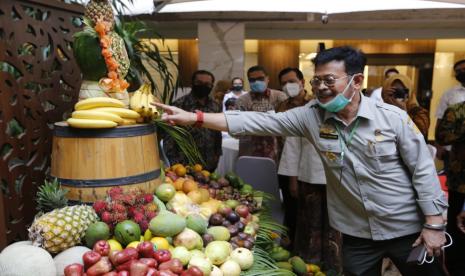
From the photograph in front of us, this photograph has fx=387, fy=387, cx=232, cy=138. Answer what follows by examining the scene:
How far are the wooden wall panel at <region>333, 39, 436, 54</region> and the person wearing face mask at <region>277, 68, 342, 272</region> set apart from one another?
4651mm

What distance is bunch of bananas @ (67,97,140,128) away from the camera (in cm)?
181

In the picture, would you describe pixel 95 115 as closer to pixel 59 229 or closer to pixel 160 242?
pixel 59 229

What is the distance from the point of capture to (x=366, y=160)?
1.88 m

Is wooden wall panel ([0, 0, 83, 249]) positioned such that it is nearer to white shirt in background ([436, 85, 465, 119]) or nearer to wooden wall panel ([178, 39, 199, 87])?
white shirt in background ([436, 85, 465, 119])

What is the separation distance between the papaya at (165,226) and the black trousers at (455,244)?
7.27ft

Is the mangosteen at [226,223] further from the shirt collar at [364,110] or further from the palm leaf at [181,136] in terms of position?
the shirt collar at [364,110]

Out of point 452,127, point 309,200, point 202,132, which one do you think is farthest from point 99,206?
point 452,127

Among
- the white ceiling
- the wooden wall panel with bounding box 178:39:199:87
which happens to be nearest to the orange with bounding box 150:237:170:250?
the white ceiling

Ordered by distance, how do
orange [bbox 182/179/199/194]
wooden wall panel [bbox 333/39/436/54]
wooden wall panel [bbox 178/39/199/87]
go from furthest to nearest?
wooden wall panel [bbox 333/39/436/54]
wooden wall panel [bbox 178/39/199/87]
orange [bbox 182/179/199/194]

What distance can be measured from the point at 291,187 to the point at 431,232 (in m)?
1.61

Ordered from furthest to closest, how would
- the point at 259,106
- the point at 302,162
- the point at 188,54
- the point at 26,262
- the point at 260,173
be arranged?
the point at 188,54 → the point at 259,106 → the point at 260,173 → the point at 302,162 → the point at 26,262

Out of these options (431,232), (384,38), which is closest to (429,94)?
(384,38)

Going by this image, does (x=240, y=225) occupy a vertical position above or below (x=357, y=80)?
below

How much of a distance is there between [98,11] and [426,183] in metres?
1.85
